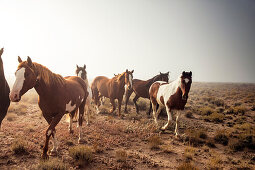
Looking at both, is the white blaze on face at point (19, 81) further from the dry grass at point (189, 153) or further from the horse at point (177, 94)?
the horse at point (177, 94)

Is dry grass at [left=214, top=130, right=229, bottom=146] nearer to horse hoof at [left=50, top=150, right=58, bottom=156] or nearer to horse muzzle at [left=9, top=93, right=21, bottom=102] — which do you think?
horse hoof at [left=50, top=150, right=58, bottom=156]

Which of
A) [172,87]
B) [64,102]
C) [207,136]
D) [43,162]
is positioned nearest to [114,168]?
[43,162]

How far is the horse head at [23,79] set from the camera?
2.96 m

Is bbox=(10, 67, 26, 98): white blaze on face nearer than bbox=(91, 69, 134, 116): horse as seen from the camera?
Yes

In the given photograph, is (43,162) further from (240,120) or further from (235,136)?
(240,120)

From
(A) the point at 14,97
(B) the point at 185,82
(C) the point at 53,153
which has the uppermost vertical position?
(B) the point at 185,82

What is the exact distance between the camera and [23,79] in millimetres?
3053

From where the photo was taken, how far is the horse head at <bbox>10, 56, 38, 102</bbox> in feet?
9.70

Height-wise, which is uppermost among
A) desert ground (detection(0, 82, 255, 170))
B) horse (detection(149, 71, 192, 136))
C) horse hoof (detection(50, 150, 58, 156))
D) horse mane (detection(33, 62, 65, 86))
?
horse mane (detection(33, 62, 65, 86))

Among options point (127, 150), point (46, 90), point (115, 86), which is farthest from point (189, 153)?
point (115, 86)

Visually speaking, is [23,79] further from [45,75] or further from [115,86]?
[115,86]

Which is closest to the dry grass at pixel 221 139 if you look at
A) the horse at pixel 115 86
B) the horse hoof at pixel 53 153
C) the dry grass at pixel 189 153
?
the dry grass at pixel 189 153

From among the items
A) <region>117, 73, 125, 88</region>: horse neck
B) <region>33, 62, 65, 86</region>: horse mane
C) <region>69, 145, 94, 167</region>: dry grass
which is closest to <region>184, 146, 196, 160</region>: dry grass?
<region>69, 145, 94, 167</region>: dry grass

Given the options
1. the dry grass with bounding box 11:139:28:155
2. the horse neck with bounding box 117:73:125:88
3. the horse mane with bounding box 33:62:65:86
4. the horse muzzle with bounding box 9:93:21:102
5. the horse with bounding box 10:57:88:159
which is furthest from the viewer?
the horse neck with bounding box 117:73:125:88
